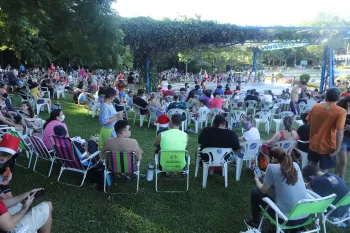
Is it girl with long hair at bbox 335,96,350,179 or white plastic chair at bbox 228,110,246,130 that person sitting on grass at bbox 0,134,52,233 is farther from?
white plastic chair at bbox 228,110,246,130

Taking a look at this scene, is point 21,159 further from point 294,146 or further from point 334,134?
point 334,134

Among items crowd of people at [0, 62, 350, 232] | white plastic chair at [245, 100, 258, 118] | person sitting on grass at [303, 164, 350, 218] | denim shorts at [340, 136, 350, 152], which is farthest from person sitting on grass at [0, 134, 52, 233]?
white plastic chair at [245, 100, 258, 118]

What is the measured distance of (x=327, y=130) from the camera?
4375 millimetres

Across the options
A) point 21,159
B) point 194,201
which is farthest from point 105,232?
point 21,159

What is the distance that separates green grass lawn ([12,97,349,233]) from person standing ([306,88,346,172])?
1.10 metres

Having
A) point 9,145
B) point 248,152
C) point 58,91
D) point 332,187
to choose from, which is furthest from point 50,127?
point 58,91

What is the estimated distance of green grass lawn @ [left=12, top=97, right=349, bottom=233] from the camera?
12.3 feet

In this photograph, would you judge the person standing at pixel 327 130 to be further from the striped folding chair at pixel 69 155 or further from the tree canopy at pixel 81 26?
the striped folding chair at pixel 69 155

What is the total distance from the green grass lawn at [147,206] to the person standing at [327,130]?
110 cm

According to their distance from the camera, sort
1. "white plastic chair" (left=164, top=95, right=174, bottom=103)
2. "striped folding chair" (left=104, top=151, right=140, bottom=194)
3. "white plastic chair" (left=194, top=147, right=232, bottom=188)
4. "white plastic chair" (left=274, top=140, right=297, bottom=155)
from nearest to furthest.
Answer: "striped folding chair" (left=104, top=151, right=140, bottom=194) < "white plastic chair" (left=194, top=147, right=232, bottom=188) < "white plastic chair" (left=274, top=140, right=297, bottom=155) < "white plastic chair" (left=164, top=95, right=174, bottom=103)

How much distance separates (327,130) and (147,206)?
2.78m

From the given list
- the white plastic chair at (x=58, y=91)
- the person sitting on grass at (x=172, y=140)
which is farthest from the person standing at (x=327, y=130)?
the white plastic chair at (x=58, y=91)

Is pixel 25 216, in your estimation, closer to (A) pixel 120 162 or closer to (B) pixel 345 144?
(A) pixel 120 162

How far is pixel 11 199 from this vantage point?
3031 mm
